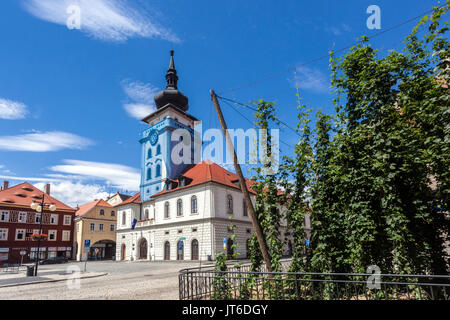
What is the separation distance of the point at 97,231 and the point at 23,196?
14485mm

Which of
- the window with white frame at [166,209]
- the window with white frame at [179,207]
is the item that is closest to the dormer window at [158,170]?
the window with white frame at [166,209]

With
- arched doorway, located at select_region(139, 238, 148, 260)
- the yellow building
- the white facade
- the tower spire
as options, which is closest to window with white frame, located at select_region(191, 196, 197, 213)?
the white facade

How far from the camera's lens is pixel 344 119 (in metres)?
8.66

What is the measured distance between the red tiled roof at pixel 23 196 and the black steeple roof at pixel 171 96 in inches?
951

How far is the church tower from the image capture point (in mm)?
44062

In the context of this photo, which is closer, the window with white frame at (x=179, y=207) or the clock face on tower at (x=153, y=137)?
the window with white frame at (x=179, y=207)

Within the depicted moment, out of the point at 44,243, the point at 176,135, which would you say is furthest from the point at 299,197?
the point at 44,243

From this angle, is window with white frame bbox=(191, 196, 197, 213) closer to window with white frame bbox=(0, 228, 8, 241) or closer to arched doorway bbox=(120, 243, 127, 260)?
arched doorway bbox=(120, 243, 127, 260)

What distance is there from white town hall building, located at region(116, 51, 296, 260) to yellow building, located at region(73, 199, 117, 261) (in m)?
10.3

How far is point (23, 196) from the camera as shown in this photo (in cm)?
4894

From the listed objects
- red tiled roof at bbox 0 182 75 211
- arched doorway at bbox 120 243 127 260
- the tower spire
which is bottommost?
arched doorway at bbox 120 243 127 260

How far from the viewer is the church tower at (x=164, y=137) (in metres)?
44.1

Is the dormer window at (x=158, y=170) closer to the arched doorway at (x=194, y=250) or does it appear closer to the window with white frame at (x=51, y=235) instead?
the arched doorway at (x=194, y=250)
